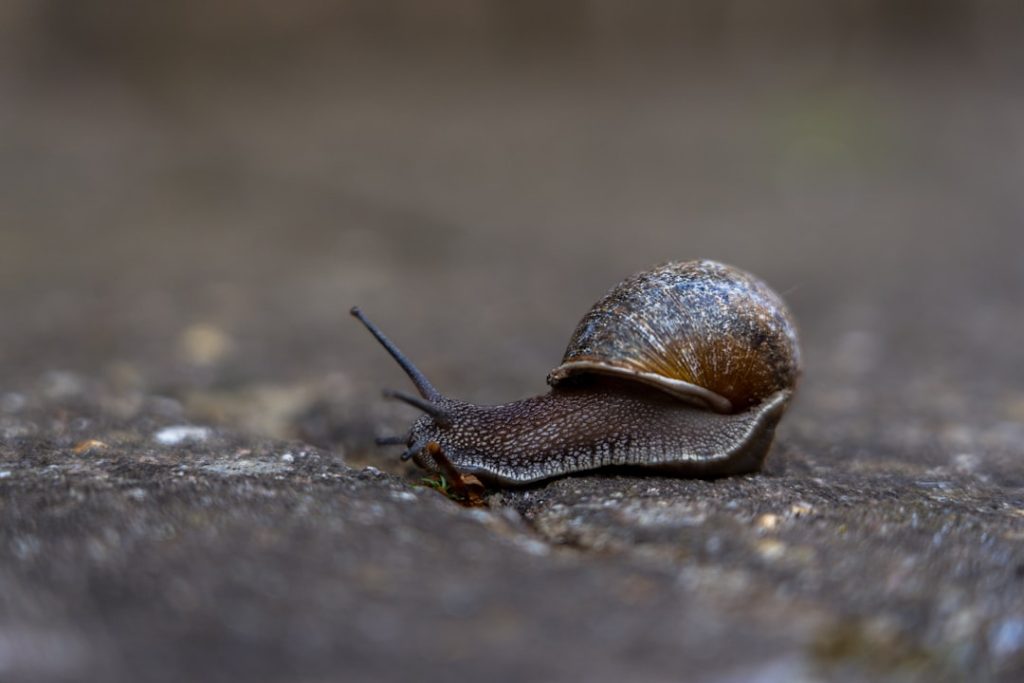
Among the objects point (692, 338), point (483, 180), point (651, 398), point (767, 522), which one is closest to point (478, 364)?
point (651, 398)

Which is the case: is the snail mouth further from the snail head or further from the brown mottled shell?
the snail head

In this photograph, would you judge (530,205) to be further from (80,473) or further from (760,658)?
(760,658)

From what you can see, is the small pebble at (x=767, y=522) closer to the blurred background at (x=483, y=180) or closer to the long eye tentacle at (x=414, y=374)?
the long eye tentacle at (x=414, y=374)

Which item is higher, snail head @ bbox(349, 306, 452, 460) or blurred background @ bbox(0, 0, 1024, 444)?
blurred background @ bbox(0, 0, 1024, 444)

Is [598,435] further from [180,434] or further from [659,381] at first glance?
[180,434]

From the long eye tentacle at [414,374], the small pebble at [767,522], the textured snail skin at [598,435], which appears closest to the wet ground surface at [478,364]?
the small pebble at [767,522]

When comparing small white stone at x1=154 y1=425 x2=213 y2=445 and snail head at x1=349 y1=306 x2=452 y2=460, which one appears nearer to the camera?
snail head at x1=349 y1=306 x2=452 y2=460

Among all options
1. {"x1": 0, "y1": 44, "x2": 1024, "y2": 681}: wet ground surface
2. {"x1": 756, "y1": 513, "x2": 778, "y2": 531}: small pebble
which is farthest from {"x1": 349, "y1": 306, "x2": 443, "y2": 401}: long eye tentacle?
{"x1": 756, "y1": 513, "x2": 778, "y2": 531}: small pebble
